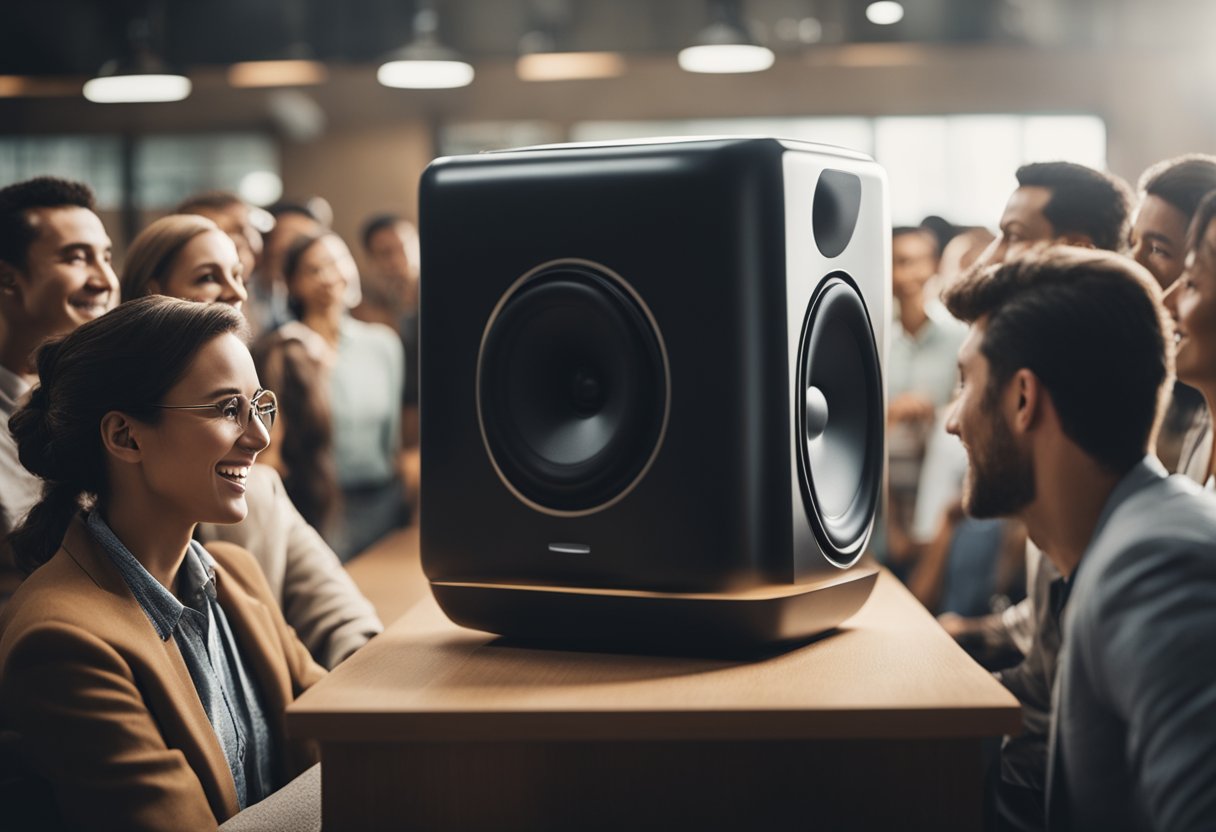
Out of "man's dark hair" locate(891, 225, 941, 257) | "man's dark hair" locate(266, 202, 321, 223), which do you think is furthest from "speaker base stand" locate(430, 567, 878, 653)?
"man's dark hair" locate(891, 225, 941, 257)

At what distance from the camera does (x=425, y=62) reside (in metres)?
4.07

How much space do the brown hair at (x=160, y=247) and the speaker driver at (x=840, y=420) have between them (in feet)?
2.76

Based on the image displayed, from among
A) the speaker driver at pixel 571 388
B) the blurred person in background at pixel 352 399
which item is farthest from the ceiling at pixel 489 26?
the speaker driver at pixel 571 388

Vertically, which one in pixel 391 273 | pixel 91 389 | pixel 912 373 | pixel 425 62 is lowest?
pixel 912 373

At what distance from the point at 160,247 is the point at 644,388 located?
82 centimetres

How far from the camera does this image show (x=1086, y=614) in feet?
2.93

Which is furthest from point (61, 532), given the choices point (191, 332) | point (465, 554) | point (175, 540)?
point (465, 554)

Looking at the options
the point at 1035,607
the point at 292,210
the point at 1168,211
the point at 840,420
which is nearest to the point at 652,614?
the point at 840,420

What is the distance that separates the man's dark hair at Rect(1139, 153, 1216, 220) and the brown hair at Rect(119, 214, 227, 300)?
111 cm

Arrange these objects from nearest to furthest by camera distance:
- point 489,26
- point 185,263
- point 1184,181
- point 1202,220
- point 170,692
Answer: point 170,692
point 1202,220
point 1184,181
point 185,263
point 489,26

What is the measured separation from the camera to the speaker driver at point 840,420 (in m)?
0.94

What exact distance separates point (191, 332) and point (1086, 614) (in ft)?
2.68

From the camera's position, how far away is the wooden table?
81 cm

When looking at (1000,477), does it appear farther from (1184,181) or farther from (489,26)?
(489,26)
